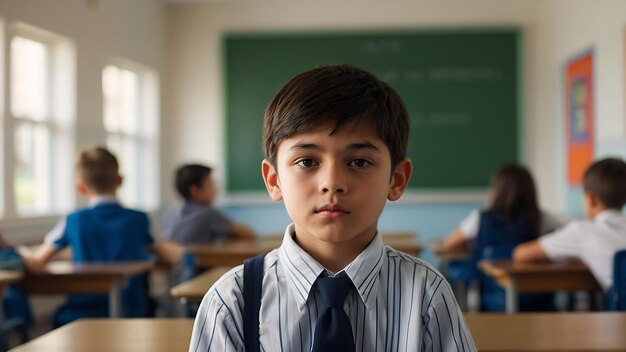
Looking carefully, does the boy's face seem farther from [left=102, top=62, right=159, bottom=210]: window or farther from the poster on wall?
[left=102, top=62, right=159, bottom=210]: window

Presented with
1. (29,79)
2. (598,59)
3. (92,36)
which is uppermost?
(92,36)

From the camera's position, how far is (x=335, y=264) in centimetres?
117

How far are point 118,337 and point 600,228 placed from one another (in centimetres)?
218

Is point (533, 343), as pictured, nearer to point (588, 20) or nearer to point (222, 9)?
point (588, 20)

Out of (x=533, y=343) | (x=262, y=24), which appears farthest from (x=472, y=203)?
(x=533, y=343)

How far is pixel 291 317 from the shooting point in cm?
113

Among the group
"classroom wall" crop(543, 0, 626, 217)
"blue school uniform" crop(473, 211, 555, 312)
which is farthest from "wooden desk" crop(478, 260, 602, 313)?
"classroom wall" crop(543, 0, 626, 217)

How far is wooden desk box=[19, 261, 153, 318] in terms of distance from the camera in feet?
10.9

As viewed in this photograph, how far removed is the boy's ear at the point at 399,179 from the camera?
1208 mm

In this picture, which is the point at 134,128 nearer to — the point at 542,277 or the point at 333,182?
the point at 542,277

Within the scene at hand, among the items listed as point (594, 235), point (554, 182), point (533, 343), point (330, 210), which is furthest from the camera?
point (554, 182)

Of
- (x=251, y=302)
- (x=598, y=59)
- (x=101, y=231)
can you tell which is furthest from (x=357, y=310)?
(x=598, y=59)

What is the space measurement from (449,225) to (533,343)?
236 inches

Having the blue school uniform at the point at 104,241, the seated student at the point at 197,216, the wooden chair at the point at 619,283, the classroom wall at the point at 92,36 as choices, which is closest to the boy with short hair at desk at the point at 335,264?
the wooden chair at the point at 619,283
